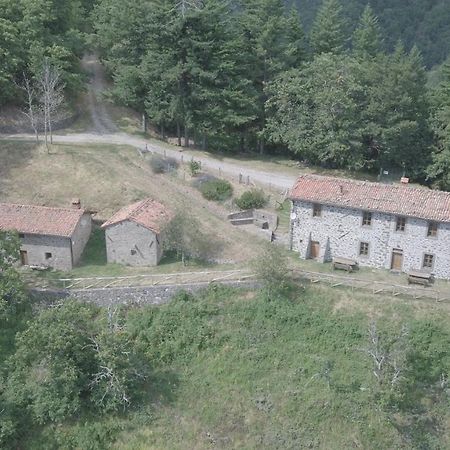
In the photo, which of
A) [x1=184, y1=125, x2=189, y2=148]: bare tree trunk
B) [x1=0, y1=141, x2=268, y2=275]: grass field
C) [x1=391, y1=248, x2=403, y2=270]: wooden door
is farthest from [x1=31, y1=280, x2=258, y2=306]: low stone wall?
[x1=184, y1=125, x2=189, y2=148]: bare tree trunk

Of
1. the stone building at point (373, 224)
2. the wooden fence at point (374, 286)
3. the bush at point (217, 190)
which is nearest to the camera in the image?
the wooden fence at point (374, 286)

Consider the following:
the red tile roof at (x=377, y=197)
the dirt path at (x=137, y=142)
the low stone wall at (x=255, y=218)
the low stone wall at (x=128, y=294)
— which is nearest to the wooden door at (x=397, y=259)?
the red tile roof at (x=377, y=197)

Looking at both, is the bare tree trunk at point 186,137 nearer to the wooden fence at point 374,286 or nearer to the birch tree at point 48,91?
the birch tree at point 48,91

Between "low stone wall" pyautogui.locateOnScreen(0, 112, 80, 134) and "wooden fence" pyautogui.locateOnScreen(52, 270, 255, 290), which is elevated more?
"low stone wall" pyautogui.locateOnScreen(0, 112, 80, 134)

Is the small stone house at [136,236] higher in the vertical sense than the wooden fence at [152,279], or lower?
higher

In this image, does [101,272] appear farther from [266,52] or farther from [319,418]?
[266,52]

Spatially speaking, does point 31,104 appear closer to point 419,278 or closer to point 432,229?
point 432,229

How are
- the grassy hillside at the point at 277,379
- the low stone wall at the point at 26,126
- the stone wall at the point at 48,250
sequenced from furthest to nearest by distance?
the low stone wall at the point at 26,126 → the stone wall at the point at 48,250 → the grassy hillside at the point at 277,379

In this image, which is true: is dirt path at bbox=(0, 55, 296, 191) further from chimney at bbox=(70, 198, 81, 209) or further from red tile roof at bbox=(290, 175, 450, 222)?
chimney at bbox=(70, 198, 81, 209)
